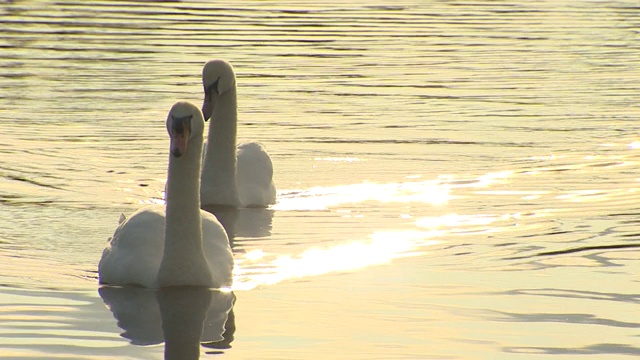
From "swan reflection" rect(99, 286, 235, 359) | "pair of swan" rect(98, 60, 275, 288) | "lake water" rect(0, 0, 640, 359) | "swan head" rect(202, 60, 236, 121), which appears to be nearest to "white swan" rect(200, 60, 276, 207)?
"swan head" rect(202, 60, 236, 121)

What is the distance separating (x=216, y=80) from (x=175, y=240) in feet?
18.1

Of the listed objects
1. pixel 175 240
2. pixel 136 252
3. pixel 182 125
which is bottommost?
pixel 136 252

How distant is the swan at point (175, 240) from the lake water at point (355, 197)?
0.18 m

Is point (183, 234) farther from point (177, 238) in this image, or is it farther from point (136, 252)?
point (136, 252)

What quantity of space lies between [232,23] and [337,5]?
962 cm

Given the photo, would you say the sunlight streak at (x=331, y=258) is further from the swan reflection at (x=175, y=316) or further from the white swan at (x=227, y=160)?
the white swan at (x=227, y=160)

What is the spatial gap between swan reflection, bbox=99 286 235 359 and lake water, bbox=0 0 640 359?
0.03 m

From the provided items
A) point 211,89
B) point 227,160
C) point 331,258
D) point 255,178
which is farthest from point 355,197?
point 331,258

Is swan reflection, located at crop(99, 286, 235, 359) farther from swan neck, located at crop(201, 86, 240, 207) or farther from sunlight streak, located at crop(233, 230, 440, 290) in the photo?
swan neck, located at crop(201, 86, 240, 207)

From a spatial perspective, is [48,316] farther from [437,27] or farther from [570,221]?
[437,27]

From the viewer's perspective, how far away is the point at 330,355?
9.80 metres

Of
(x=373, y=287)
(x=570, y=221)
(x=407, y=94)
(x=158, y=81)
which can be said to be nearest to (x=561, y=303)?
(x=373, y=287)

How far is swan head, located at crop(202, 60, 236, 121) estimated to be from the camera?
55.1ft

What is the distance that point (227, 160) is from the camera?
16.4 meters
